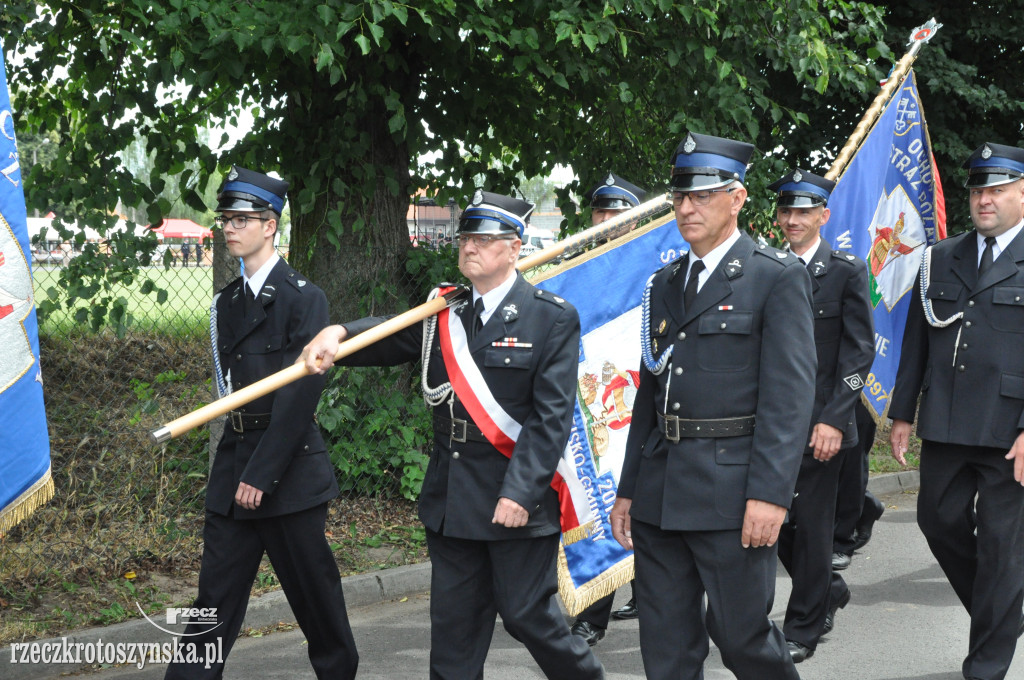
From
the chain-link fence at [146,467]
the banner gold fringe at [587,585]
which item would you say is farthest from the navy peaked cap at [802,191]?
the chain-link fence at [146,467]

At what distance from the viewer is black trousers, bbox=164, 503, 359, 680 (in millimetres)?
4285

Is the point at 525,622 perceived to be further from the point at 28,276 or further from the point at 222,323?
the point at 28,276

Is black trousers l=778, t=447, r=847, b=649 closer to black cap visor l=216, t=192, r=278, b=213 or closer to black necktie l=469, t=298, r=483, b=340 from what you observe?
black necktie l=469, t=298, r=483, b=340

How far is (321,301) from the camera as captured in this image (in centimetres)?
436

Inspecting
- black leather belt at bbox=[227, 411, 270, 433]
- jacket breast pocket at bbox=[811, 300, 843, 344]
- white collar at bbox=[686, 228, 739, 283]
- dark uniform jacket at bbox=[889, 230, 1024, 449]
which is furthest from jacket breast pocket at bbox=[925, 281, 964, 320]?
black leather belt at bbox=[227, 411, 270, 433]

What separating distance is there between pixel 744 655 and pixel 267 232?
94.1 inches

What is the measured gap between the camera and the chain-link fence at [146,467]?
589 cm

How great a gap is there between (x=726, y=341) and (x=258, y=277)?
185 centimetres

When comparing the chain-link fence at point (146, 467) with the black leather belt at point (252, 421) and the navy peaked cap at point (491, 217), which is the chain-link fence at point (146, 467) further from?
the navy peaked cap at point (491, 217)

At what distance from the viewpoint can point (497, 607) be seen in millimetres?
3934

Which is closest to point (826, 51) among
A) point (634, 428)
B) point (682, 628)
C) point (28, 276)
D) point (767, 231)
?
point (767, 231)

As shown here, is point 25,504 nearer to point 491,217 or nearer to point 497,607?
point 497,607

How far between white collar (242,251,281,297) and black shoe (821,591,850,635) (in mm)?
3071

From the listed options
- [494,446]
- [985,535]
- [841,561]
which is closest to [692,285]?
[494,446]
